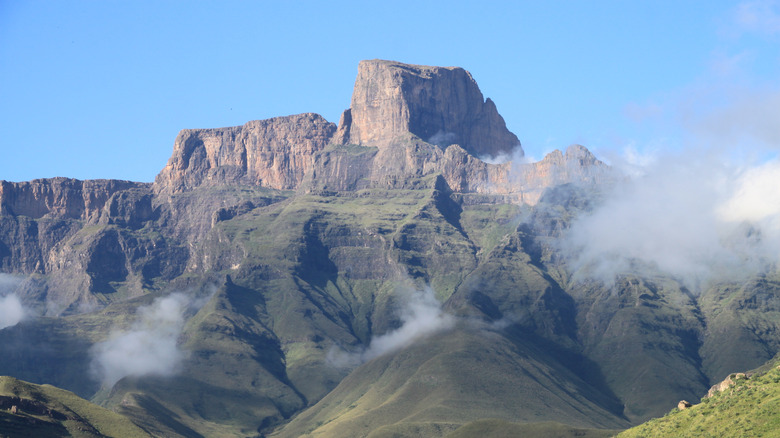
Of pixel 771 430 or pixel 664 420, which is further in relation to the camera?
pixel 664 420

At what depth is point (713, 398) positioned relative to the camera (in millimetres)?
188250

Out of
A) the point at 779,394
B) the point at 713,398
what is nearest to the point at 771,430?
the point at 779,394

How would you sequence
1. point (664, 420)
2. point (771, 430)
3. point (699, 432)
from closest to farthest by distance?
point (771, 430), point (699, 432), point (664, 420)

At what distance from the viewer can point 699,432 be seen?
17950 centimetres

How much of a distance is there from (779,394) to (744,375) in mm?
15768

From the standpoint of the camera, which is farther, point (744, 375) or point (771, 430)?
point (744, 375)

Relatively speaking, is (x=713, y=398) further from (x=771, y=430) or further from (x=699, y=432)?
(x=771, y=430)

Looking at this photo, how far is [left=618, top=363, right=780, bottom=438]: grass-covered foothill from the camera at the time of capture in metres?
168

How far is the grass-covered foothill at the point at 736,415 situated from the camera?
16838 centimetres

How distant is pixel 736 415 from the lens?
175875mm

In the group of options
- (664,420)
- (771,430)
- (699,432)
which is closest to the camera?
(771,430)

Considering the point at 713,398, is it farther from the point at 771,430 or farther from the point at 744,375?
the point at 771,430

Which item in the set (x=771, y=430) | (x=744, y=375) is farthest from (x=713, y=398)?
(x=771, y=430)

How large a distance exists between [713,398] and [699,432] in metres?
10.4
